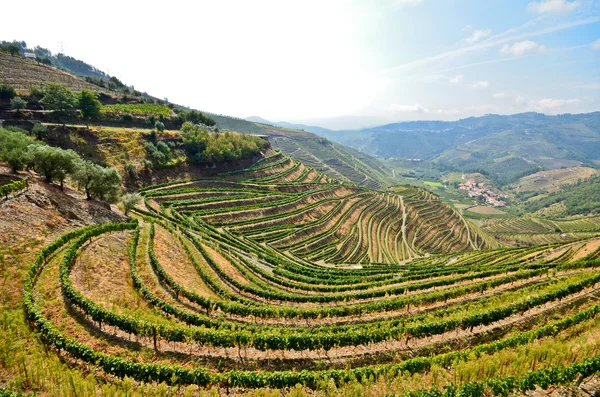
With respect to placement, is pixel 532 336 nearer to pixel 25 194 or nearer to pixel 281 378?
pixel 281 378

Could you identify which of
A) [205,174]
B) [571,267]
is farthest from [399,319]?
[205,174]

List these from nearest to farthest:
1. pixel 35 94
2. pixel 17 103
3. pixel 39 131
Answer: pixel 39 131 → pixel 17 103 → pixel 35 94

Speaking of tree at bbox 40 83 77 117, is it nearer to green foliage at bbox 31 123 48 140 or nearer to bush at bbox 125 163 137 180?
green foliage at bbox 31 123 48 140

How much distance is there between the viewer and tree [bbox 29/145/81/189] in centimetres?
4650

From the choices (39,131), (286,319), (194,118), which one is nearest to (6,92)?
(39,131)

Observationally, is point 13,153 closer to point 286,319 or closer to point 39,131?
point 39,131

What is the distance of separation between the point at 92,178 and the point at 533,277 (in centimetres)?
8212

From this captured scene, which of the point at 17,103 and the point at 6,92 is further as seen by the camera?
the point at 6,92

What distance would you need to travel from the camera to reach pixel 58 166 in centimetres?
4888

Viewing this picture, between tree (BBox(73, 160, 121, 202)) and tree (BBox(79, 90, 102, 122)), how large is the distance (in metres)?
52.0

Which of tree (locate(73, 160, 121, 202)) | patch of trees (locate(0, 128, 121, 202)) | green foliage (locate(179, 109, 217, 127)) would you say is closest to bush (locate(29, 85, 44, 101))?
green foliage (locate(179, 109, 217, 127))

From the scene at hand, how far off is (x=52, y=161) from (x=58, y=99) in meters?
53.9

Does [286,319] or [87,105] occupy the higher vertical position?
[87,105]

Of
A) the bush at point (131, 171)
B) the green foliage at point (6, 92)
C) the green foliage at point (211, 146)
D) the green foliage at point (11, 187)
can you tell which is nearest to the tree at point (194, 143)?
the green foliage at point (211, 146)
